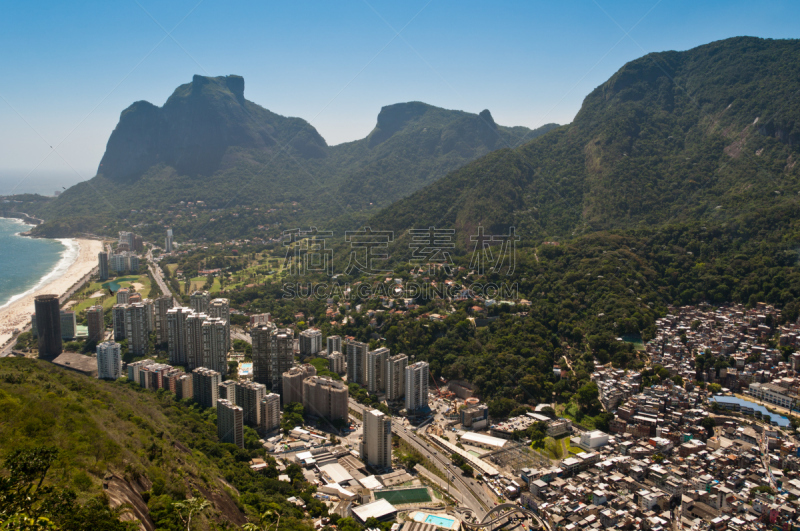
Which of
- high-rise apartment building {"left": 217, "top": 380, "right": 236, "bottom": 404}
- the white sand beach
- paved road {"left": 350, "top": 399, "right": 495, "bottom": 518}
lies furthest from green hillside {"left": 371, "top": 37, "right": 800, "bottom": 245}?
the white sand beach

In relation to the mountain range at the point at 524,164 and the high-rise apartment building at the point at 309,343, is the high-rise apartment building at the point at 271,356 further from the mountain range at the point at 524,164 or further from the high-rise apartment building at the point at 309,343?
the mountain range at the point at 524,164

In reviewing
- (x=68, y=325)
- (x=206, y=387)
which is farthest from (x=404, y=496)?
(x=68, y=325)

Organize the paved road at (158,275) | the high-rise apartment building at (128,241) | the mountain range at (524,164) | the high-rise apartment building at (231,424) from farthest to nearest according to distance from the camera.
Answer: the high-rise apartment building at (128,241) < the mountain range at (524,164) < the paved road at (158,275) < the high-rise apartment building at (231,424)

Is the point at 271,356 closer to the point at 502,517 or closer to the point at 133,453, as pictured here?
the point at 133,453

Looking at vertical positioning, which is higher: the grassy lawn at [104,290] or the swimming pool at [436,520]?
the grassy lawn at [104,290]

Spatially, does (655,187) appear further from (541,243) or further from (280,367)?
(280,367)

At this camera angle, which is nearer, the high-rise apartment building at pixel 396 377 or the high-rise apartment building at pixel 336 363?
the high-rise apartment building at pixel 396 377

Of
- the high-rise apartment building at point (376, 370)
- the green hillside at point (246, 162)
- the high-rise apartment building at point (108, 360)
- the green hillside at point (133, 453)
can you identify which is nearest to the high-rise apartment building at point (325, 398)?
the high-rise apartment building at point (376, 370)
